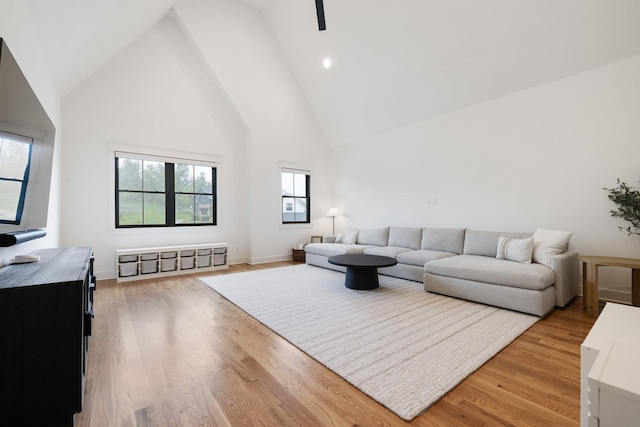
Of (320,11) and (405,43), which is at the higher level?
(405,43)

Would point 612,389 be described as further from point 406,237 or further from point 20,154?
point 406,237

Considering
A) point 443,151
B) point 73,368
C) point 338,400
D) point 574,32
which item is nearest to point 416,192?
point 443,151

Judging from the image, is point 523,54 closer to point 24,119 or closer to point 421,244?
point 421,244

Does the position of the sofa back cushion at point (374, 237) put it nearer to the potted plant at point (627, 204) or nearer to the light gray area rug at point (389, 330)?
the light gray area rug at point (389, 330)

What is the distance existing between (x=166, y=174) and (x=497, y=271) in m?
5.49

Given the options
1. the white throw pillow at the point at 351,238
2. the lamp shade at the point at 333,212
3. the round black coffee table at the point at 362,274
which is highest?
the lamp shade at the point at 333,212

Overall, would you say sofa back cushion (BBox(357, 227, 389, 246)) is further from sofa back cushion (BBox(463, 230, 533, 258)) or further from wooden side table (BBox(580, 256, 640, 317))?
wooden side table (BBox(580, 256, 640, 317))

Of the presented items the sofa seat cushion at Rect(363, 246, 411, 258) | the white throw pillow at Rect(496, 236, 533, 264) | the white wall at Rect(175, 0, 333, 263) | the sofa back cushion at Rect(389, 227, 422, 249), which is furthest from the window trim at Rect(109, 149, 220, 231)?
the white throw pillow at Rect(496, 236, 533, 264)

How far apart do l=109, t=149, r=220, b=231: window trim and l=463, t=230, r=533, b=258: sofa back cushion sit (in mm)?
4670

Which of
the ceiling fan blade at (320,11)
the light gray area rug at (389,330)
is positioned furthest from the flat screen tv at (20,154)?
the ceiling fan blade at (320,11)

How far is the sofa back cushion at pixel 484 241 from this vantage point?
12.9ft

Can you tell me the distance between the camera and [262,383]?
1.80 meters

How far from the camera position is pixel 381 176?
6.13 metres

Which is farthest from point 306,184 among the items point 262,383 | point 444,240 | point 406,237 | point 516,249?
point 262,383
